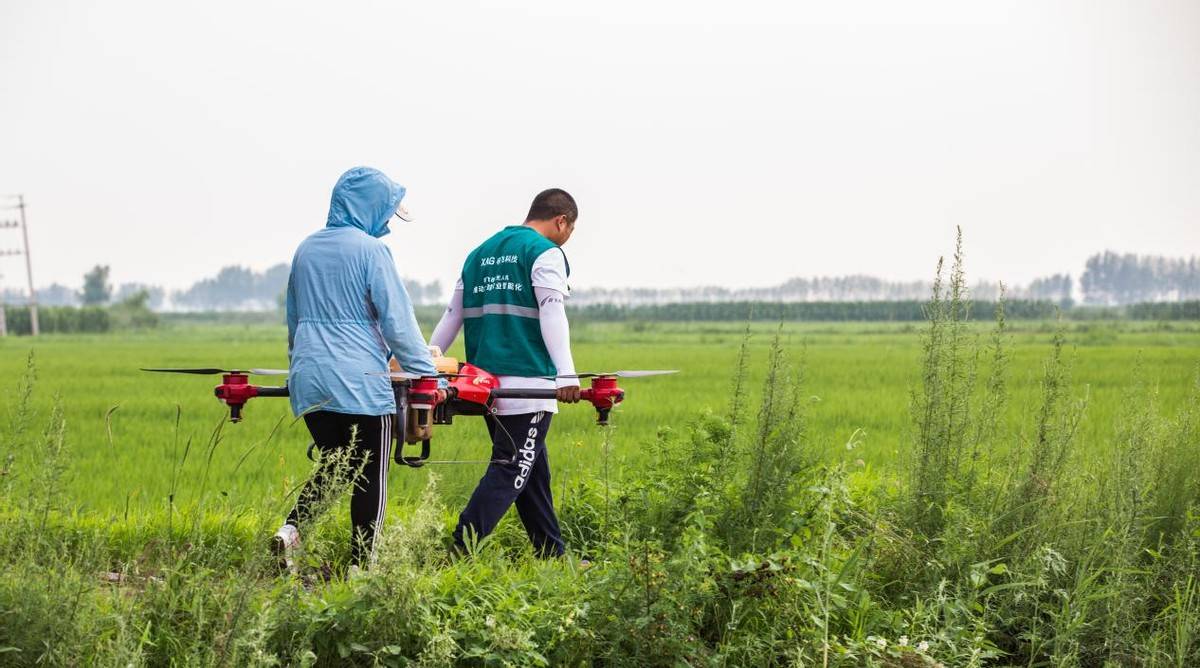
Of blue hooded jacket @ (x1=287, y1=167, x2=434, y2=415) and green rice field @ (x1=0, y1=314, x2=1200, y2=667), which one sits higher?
blue hooded jacket @ (x1=287, y1=167, x2=434, y2=415)

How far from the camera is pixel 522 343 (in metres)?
5.57

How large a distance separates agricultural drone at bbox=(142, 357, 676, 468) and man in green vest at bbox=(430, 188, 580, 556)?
170 millimetres

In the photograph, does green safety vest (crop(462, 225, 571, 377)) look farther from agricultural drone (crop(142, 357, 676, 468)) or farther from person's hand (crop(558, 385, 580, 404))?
person's hand (crop(558, 385, 580, 404))

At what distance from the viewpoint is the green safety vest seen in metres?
5.52

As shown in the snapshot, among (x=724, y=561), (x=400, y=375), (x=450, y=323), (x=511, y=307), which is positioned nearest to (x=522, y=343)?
→ (x=511, y=307)

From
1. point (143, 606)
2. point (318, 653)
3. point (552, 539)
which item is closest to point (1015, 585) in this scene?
point (552, 539)

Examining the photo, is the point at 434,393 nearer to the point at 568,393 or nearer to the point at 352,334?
the point at 352,334

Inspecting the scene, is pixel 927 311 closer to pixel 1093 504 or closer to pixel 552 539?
Result: pixel 1093 504

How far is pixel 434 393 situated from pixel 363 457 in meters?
0.48

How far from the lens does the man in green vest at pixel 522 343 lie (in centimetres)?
543

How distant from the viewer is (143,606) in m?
4.12

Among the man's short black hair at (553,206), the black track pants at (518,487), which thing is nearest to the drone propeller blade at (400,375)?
the black track pants at (518,487)

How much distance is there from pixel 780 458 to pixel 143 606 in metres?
2.86

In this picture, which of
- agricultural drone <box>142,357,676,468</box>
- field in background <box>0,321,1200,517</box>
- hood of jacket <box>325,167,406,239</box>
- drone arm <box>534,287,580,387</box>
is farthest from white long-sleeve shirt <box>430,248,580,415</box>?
hood of jacket <box>325,167,406,239</box>
